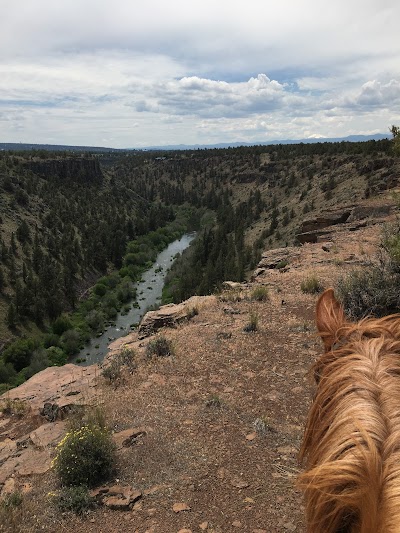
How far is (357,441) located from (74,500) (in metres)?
4.39

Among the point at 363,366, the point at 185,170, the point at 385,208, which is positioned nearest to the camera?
the point at 363,366

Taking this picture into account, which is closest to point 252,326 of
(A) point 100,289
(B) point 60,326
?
(B) point 60,326

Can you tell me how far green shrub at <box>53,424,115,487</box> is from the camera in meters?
4.82

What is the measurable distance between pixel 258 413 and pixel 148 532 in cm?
237

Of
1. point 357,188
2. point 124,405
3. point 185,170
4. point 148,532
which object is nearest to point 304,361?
point 124,405

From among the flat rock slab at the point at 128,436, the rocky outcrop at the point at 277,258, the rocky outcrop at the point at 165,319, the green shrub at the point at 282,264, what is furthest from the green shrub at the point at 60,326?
the flat rock slab at the point at 128,436

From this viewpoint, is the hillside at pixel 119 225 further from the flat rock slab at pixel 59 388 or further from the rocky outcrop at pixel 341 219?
the flat rock slab at pixel 59 388

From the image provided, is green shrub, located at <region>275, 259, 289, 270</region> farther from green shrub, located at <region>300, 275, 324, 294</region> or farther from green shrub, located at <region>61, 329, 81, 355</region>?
green shrub, located at <region>61, 329, 81, 355</region>

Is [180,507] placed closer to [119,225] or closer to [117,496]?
[117,496]

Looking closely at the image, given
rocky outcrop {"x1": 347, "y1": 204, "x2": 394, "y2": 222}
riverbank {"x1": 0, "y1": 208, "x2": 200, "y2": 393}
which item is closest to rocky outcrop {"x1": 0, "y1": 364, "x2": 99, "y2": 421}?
rocky outcrop {"x1": 347, "y1": 204, "x2": 394, "y2": 222}

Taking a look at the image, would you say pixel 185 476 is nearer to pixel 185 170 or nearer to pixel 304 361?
pixel 304 361

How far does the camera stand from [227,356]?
7.75m

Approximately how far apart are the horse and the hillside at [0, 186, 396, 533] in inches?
23.4

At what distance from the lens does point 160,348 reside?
8.19 m
